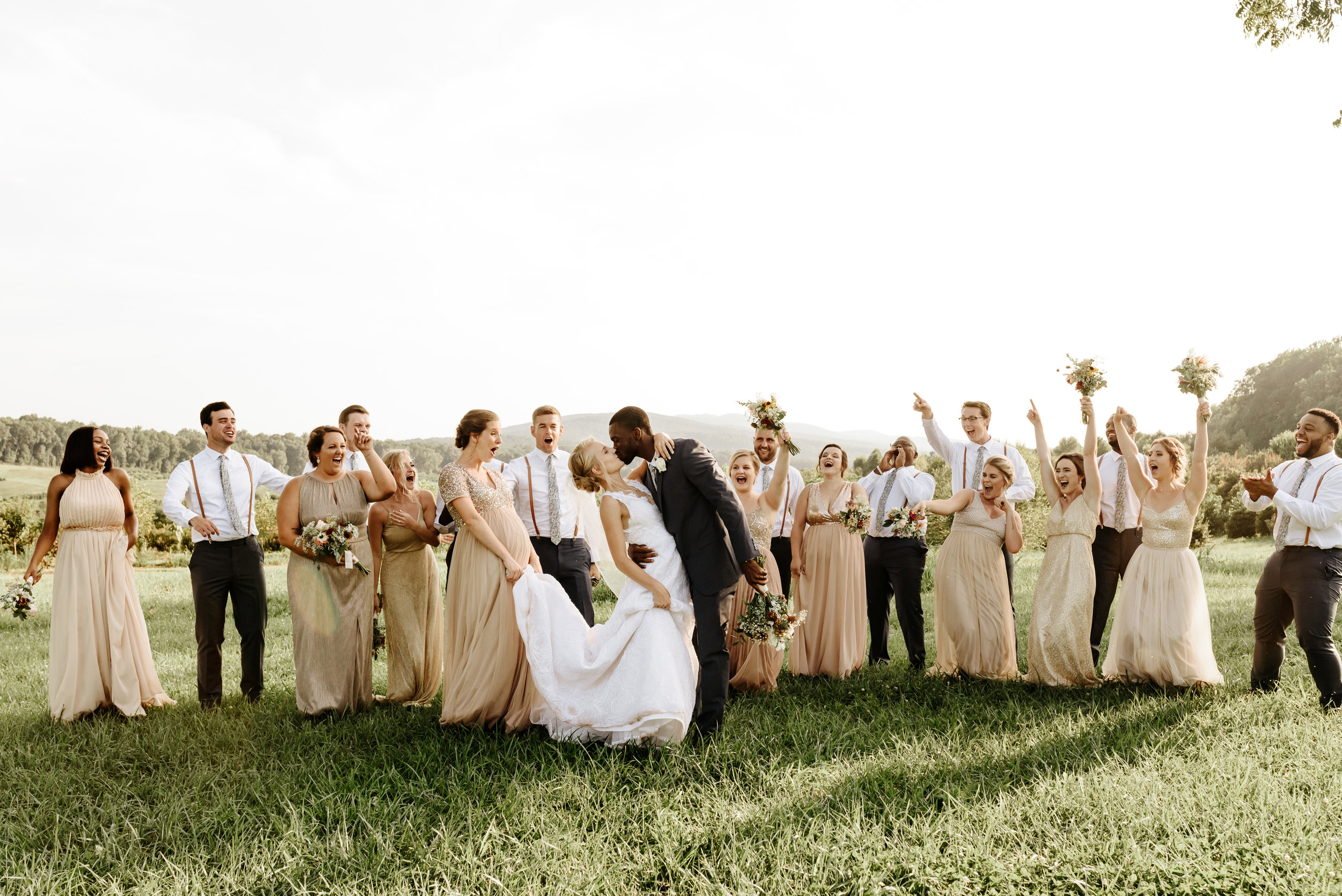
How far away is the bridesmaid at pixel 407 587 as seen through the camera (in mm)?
7418

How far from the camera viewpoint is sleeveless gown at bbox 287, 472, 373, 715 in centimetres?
671

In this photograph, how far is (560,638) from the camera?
19.7 ft

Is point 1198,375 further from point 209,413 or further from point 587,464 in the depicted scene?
point 209,413

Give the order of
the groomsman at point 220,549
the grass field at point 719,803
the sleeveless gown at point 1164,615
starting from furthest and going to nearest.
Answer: the groomsman at point 220,549
the sleeveless gown at point 1164,615
the grass field at point 719,803

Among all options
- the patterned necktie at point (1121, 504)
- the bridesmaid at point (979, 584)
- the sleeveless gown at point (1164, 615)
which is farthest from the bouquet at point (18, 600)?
the patterned necktie at point (1121, 504)

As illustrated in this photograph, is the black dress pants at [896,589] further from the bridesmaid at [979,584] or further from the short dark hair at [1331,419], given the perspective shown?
the short dark hair at [1331,419]

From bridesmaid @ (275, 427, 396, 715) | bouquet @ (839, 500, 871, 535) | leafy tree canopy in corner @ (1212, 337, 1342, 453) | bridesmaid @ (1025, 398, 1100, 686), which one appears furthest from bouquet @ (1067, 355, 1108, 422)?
leafy tree canopy in corner @ (1212, 337, 1342, 453)

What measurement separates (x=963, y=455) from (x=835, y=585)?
2.06 meters

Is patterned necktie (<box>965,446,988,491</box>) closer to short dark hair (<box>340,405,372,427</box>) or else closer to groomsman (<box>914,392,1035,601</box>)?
groomsman (<box>914,392,1035,601</box>)

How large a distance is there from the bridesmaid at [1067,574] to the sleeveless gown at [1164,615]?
0.94 ft

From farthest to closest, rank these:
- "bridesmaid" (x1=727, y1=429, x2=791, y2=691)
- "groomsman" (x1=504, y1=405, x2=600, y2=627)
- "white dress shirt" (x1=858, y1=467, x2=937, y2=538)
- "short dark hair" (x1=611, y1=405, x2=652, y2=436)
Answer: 1. "white dress shirt" (x1=858, y1=467, x2=937, y2=538)
2. "groomsman" (x1=504, y1=405, x2=600, y2=627)
3. "bridesmaid" (x1=727, y1=429, x2=791, y2=691)
4. "short dark hair" (x1=611, y1=405, x2=652, y2=436)

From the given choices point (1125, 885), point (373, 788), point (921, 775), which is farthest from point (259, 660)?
point (1125, 885)

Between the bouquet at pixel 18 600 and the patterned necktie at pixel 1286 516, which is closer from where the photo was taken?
the patterned necktie at pixel 1286 516

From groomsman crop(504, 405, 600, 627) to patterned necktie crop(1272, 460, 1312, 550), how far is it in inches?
249
